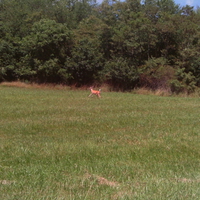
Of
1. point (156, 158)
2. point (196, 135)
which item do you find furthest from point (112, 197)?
point (196, 135)

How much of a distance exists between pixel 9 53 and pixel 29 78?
369 centimetres

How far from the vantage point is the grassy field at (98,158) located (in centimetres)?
485

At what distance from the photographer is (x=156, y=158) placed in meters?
7.14

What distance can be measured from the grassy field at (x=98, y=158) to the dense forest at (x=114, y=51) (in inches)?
763

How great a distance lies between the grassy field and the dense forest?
19373 millimetres

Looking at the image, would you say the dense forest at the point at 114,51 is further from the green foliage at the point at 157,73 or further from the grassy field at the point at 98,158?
the grassy field at the point at 98,158

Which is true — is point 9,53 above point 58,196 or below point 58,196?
above

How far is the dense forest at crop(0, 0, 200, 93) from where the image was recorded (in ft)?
103

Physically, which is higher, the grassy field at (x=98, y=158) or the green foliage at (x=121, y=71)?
the green foliage at (x=121, y=71)

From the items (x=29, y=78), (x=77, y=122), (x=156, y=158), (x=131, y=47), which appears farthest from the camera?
(x=29, y=78)

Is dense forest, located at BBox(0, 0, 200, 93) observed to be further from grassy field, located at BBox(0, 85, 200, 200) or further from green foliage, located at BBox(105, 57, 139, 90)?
grassy field, located at BBox(0, 85, 200, 200)

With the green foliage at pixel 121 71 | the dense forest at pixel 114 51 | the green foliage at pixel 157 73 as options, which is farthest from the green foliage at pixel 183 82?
the green foliage at pixel 121 71

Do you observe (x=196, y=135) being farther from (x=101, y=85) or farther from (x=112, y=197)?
(x=101, y=85)

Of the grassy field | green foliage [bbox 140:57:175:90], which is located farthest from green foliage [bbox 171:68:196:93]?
the grassy field
